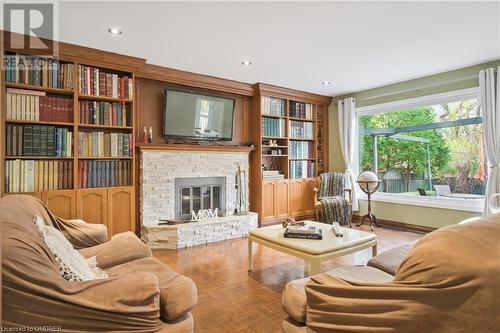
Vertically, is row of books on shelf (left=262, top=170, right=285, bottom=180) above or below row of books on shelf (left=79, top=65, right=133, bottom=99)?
below

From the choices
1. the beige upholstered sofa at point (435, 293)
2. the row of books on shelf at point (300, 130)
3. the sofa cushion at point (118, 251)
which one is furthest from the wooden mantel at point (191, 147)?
the beige upholstered sofa at point (435, 293)

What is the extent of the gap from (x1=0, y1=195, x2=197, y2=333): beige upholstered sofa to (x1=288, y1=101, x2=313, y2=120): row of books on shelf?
4.20 m

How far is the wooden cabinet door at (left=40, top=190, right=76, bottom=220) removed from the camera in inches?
124

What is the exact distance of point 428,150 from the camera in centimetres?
467

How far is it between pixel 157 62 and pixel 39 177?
6.55 feet

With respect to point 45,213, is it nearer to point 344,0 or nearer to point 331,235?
point 331,235

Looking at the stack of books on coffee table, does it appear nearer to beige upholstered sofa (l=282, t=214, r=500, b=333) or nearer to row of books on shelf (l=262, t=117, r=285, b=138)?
beige upholstered sofa (l=282, t=214, r=500, b=333)

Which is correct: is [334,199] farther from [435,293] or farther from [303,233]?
[435,293]

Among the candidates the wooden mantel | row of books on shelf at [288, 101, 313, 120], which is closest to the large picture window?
row of books on shelf at [288, 101, 313, 120]

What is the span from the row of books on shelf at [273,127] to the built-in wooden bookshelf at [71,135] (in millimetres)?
2236

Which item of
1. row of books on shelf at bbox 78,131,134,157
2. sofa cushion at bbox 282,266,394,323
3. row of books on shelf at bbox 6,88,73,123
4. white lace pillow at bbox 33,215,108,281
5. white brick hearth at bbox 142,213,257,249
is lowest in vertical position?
white brick hearth at bbox 142,213,257,249

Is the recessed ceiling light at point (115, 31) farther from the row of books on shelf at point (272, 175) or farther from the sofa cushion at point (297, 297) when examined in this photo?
the row of books on shelf at point (272, 175)

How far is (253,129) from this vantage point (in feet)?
16.6

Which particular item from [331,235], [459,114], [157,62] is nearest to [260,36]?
[157,62]
